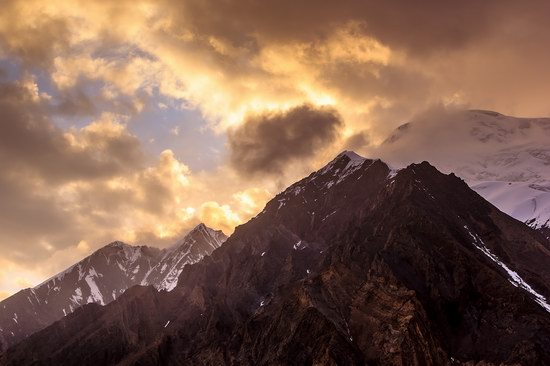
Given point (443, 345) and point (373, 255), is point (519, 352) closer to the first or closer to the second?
point (443, 345)

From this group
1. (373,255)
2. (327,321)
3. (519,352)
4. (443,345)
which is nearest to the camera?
(519,352)

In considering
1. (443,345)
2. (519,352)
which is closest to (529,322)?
(519,352)

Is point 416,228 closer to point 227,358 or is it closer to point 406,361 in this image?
point 406,361

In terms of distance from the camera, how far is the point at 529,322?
141500mm

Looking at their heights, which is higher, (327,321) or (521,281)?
(327,321)

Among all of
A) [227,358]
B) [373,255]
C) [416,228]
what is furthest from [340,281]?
[227,358]

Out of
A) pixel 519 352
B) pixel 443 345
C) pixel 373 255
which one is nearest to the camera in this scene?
pixel 519 352

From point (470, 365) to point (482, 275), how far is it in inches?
1482

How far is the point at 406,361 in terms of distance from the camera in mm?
141250

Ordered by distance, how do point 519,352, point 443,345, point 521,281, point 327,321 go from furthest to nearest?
point 521,281
point 327,321
point 443,345
point 519,352

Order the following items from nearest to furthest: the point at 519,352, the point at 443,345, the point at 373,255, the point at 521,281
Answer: the point at 519,352, the point at 443,345, the point at 521,281, the point at 373,255

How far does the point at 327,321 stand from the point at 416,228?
53500 millimetres

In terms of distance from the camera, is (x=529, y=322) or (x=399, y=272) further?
(x=399, y=272)

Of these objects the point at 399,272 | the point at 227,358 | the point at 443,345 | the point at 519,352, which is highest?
the point at 227,358
